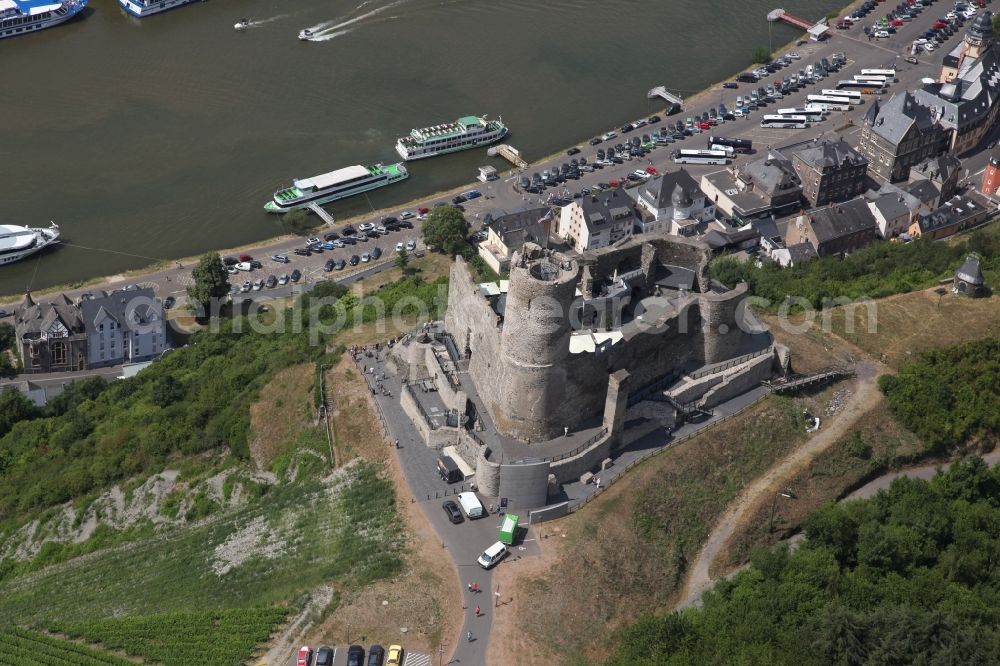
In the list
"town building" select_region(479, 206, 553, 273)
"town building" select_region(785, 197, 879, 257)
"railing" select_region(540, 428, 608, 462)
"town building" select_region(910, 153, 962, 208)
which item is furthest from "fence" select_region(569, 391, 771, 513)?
"town building" select_region(910, 153, 962, 208)

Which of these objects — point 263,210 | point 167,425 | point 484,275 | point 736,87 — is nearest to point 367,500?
point 167,425

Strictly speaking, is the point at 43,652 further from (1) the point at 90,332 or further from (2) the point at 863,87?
(2) the point at 863,87

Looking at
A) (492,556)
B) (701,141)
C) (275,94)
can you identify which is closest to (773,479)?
(492,556)

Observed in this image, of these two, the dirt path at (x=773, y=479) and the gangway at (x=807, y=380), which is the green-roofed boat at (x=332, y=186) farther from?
the dirt path at (x=773, y=479)

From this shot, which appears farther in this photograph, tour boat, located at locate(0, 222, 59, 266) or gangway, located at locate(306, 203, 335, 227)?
gangway, located at locate(306, 203, 335, 227)

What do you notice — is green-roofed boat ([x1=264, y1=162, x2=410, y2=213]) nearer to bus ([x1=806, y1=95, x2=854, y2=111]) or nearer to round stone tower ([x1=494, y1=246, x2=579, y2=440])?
bus ([x1=806, y1=95, x2=854, y2=111])
